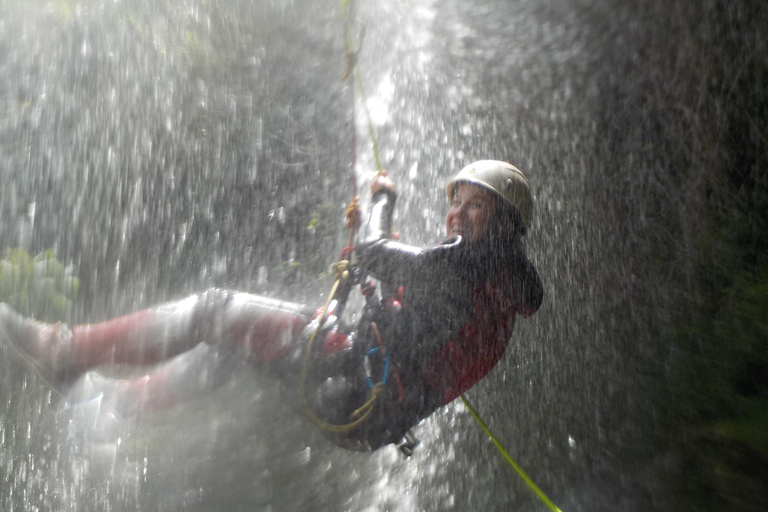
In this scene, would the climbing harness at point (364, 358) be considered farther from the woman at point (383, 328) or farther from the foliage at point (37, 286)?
the foliage at point (37, 286)

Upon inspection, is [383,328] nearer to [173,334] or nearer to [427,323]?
[427,323]

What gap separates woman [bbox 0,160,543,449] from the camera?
207cm

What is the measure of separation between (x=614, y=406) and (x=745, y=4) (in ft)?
5.81

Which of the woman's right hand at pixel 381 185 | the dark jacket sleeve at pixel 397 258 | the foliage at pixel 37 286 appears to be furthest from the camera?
the foliage at pixel 37 286

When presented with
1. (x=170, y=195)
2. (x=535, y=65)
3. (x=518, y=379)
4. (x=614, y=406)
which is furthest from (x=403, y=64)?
(x=614, y=406)

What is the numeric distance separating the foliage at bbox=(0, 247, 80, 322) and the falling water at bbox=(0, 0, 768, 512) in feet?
0.90

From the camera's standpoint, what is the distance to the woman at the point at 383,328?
2072 millimetres

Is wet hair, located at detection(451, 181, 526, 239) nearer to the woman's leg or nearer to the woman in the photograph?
the woman

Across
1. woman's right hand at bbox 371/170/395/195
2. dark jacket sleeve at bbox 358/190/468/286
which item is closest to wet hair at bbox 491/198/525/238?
dark jacket sleeve at bbox 358/190/468/286

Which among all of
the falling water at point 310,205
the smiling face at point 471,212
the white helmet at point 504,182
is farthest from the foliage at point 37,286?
the white helmet at point 504,182

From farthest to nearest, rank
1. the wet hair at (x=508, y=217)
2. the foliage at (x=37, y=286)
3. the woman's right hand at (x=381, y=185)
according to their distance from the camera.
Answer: the foliage at (x=37, y=286) → the woman's right hand at (x=381, y=185) → the wet hair at (x=508, y=217)

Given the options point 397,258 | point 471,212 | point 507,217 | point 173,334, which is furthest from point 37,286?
point 507,217

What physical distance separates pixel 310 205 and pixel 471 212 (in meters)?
2.54

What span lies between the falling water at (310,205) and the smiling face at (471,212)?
95 centimetres
